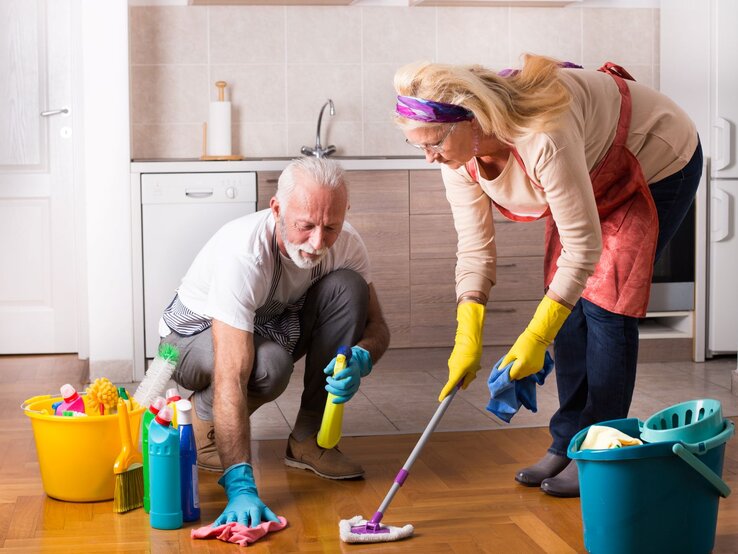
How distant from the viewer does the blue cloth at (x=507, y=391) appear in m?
2.16

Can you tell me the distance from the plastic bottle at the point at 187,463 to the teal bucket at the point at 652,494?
0.83 meters

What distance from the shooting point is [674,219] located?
2416mm

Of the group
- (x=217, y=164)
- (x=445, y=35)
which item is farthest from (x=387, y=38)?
(x=217, y=164)

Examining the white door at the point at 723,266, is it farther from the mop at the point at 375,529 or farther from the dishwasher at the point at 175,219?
the mop at the point at 375,529

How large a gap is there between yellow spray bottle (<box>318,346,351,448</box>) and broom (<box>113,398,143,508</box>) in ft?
1.43

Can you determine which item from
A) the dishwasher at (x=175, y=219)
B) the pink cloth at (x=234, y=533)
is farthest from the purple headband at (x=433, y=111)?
the dishwasher at (x=175, y=219)

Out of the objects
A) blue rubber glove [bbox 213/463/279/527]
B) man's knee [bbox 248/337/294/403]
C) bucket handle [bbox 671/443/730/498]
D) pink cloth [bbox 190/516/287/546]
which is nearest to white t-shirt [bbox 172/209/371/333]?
man's knee [bbox 248/337/294/403]

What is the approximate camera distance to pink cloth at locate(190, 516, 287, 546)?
6.91 feet

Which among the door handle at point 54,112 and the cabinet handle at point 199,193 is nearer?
the cabinet handle at point 199,193

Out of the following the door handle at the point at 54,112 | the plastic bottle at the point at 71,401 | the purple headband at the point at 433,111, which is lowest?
the plastic bottle at the point at 71,401

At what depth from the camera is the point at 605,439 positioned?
1986 millimetres

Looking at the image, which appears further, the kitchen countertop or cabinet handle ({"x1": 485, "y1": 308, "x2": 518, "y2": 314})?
cabinet handle ({"x1": 485, "y1": 308, "x2": 518, "y2": 314})

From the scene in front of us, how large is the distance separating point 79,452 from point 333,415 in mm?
601

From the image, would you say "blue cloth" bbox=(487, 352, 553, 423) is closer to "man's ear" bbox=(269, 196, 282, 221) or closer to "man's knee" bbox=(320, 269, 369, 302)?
"man's knee" bbox=(320, 269, 369, 302)
